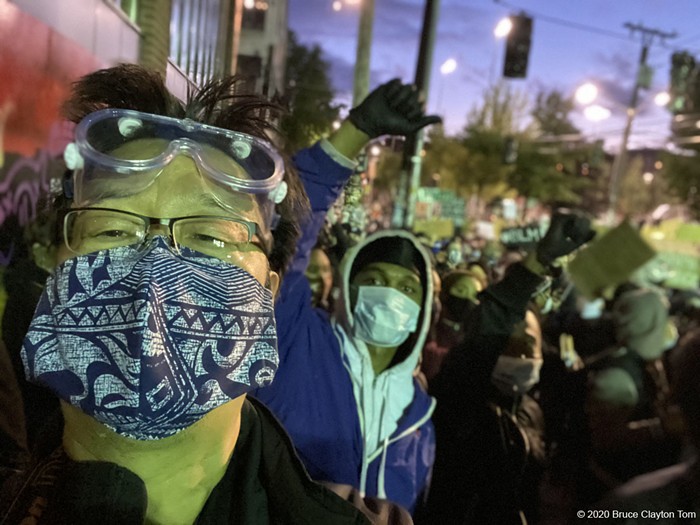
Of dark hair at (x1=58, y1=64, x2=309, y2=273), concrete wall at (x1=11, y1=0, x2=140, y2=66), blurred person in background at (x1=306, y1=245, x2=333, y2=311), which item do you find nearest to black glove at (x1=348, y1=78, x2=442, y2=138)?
dark hair at (x1=58, y1=64, x2=309, y2=273)

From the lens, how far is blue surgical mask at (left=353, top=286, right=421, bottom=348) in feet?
8.77

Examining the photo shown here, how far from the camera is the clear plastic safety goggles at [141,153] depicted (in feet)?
4.55

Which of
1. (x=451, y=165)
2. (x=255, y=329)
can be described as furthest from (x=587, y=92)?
(x=255, y=329)

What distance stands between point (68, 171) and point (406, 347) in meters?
1.77

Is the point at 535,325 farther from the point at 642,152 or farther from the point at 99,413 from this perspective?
the point at 642,152

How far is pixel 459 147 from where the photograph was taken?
30.8 meters

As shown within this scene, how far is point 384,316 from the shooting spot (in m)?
2.68

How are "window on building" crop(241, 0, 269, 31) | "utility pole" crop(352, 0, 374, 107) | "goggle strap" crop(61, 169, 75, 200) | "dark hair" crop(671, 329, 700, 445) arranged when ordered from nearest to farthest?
1. "goggle strap" crop(61, 169, 75, 200)
2. "dark hair" crop(671, 329, 700, 445)
3. "window on building" crop(241, 0, 269, 31)
4. "utility pole" crop(352, 0, 374, 107)

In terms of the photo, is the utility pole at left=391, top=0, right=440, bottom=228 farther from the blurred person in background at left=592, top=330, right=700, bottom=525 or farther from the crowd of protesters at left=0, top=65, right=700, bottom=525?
the blurred person in background at left=592, top=330, right=700, bottom=525

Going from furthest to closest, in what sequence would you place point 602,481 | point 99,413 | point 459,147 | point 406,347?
1. point 459,147
2. point 602,481
3. point 406,347
4. point 99,413

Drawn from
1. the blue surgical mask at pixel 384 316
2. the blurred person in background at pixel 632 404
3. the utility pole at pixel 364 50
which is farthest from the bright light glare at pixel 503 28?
the blue surgical mask at pixel 384 316

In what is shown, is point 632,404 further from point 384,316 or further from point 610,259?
point 384,316

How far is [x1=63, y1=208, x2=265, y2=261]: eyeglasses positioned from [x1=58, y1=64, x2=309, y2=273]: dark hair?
13.5 inches

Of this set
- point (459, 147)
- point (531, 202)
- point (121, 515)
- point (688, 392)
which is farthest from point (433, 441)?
point (531, 202)
